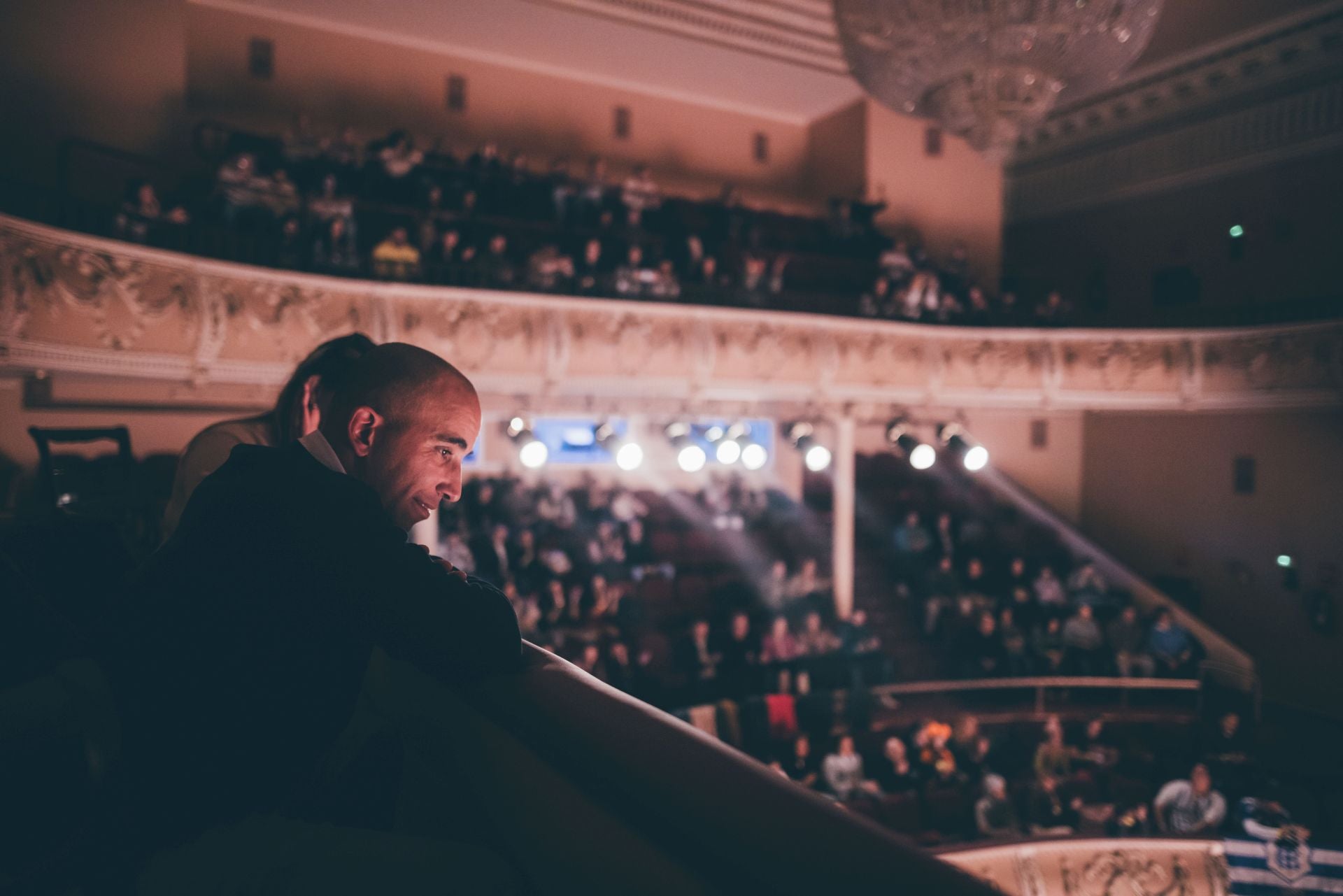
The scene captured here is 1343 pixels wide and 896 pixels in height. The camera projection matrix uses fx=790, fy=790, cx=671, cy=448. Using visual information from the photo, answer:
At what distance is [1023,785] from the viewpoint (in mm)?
7965

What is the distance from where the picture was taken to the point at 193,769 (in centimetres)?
97

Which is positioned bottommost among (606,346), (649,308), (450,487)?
(450,487)

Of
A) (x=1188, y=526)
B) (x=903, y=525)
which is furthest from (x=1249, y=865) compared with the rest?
(x=1188, y=526)

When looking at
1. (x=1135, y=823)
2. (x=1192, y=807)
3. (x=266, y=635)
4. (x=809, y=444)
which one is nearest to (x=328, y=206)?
(x=809, y=444)

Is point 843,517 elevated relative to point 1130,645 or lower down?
elevated

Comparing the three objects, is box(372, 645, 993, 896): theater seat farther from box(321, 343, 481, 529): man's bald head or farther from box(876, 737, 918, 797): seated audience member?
box(876, 737, 918, 797): seated audience member

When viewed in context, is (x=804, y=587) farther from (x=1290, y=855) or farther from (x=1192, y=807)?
(x=1290, y=855)

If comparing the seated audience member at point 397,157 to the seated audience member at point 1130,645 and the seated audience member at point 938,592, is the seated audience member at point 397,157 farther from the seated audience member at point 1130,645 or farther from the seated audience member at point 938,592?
the seated audience member at point 1130,645

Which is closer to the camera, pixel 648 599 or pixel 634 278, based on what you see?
pixel 634 278

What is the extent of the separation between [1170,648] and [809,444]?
201 inches

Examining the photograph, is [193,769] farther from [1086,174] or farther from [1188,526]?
Answer: [1086,174]

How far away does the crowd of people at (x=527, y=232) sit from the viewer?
7441 mm

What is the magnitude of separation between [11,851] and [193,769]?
0.82 ft

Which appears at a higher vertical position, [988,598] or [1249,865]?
[988,598]
